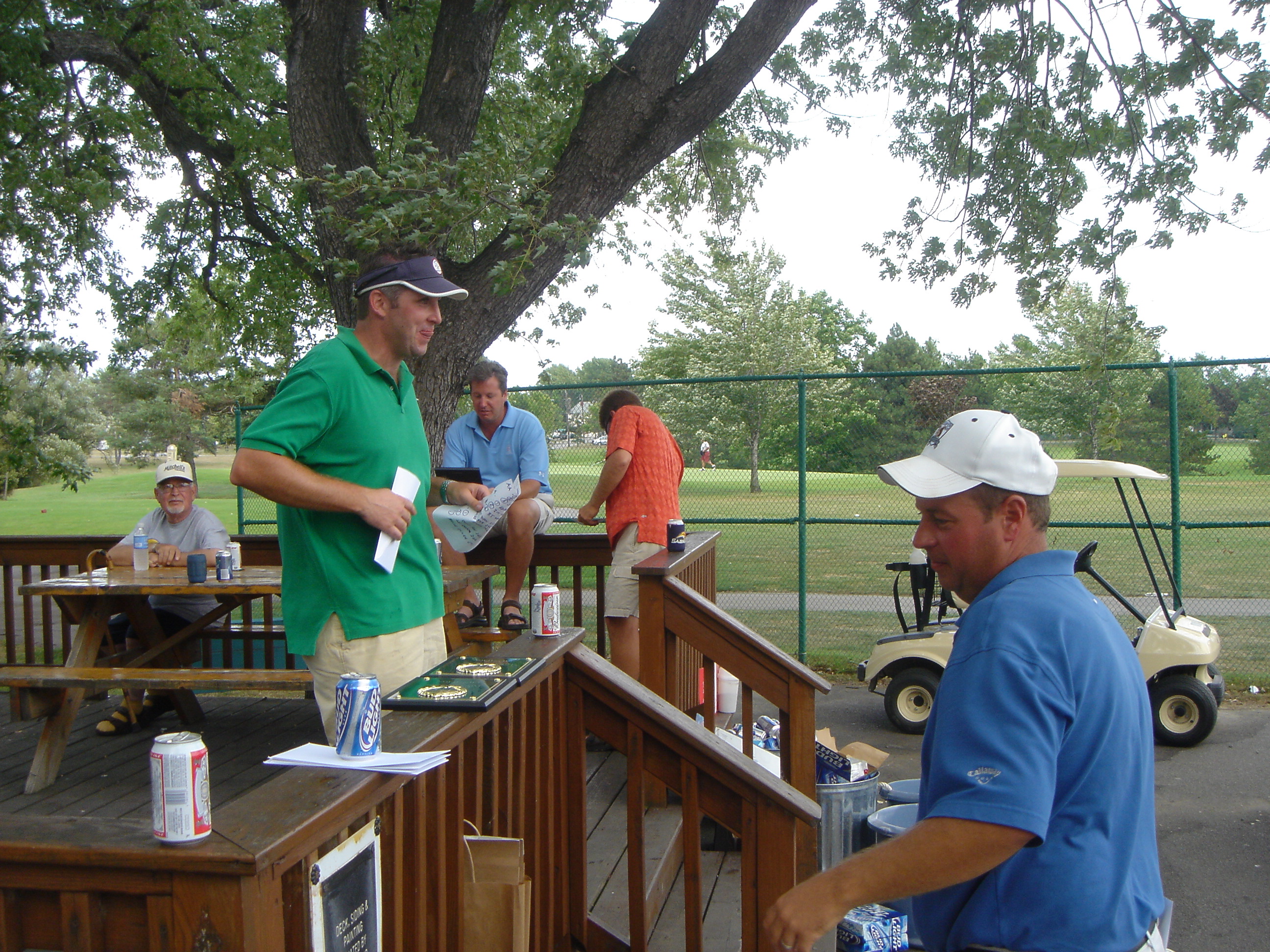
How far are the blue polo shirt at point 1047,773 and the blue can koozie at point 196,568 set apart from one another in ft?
15.1

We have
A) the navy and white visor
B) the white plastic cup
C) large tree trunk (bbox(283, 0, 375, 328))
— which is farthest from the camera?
large tree trunk (bbox(283, 0, 375, 328))

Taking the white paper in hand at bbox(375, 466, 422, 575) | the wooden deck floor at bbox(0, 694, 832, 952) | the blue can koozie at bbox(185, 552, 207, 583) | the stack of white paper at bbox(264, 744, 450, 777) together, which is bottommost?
the wooden deck floor at bbox(0, 694, 832, 952)

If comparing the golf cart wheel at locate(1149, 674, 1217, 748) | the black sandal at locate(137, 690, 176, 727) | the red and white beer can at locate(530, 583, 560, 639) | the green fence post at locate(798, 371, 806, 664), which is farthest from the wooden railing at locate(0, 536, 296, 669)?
the golf cart wheel at locate(1149, 674, 1217, 748)

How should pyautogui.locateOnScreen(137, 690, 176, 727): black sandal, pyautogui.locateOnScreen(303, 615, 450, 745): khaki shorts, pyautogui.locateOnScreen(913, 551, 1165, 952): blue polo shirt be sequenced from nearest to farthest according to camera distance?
pyautogui.locateOnScreen(913, 551, 1165, 952): blue polo shirt < pyautogui.locateOnScreen(303, 615, 450, 745): khaki shorts < pyautogui.locateOnScreen(137, 690, 176, 727): black sandal

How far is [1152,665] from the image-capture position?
619 cm

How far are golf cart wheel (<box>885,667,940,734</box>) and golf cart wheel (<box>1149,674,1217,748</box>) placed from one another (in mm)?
1359

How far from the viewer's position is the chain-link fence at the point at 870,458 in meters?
8.48

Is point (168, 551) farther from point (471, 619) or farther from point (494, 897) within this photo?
point (494, 897)

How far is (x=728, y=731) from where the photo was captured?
568 centimetres

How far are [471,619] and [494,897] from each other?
401 cm

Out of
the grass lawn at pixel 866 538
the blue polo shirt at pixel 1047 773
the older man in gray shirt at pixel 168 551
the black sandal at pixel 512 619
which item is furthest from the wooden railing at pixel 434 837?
the grass lawn at pixel 866 538

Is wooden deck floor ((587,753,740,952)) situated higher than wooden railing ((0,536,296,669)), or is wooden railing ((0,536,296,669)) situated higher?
wooden railing ((0,536,296,669))

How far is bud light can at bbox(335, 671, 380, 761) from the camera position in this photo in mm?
1862

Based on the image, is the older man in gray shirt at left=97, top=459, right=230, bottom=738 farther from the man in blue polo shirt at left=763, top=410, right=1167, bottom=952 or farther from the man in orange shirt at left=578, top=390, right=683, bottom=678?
the man in blue polo shirt at left=763, top=410, right=1167, bottom=952
